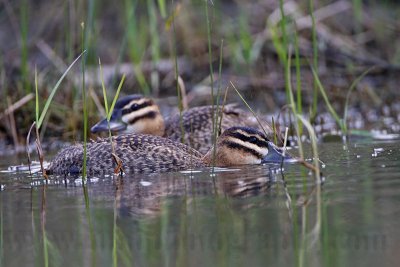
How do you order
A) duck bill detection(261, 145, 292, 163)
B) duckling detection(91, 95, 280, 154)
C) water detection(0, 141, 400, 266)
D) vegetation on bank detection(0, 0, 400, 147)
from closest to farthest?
water detection(0, 141, 400, 266) < duck bill detection(261, 145, 292, 163) < duckling detection(91, 95, 280, 154) < vegetation on bank detection(0, 0, 400, 147)

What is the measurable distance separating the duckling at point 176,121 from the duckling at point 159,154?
117 cm

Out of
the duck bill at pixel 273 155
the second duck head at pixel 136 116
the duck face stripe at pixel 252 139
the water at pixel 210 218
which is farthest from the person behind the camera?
the second duck head at pixel 136 116

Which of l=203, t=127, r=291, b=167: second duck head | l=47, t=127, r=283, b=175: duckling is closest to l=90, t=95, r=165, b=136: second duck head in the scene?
l=47, t=127, r=283, b=175: duckling

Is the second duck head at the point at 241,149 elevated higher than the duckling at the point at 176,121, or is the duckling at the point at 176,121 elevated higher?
the duckling at the point at 176,121

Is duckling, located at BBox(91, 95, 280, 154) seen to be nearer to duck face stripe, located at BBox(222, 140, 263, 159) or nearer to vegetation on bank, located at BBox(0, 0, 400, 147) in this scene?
vegetation on bank, located at BBox(0, 0, 400, 147)

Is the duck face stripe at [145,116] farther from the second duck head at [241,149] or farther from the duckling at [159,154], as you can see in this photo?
the second duck head at [241,149]

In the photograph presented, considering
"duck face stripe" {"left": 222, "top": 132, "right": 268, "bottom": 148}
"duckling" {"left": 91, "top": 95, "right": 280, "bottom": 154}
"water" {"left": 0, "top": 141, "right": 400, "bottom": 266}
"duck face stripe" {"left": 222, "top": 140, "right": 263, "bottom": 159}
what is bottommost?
"water" {"left": 0, "top": 141, "right": 400, "bottom": 266}

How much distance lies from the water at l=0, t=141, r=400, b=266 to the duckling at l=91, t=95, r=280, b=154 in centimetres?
202

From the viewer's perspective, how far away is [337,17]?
560 inches

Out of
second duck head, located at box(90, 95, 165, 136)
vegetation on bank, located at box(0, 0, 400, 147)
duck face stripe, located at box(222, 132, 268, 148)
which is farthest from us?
vegetation on bank, located at box(0, 0, 400, 147)

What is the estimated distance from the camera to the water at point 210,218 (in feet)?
16.3

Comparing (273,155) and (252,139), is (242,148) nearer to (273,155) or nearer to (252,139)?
(252,139)

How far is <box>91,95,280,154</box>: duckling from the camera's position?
10.0 metres

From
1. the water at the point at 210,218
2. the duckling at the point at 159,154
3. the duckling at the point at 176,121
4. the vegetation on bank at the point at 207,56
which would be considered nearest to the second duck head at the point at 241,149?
the duckling at the point at 159,154
